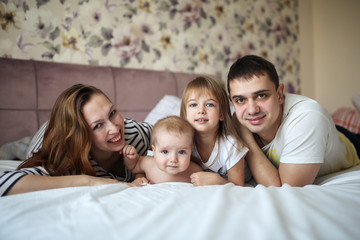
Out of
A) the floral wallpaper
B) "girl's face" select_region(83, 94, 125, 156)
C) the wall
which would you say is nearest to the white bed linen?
"girl's face" select_region(83, 94, 125, 156)

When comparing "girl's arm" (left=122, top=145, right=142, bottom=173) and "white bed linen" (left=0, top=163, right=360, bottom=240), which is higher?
"white bed linen" (left=0, top=163, right=360, bottom=240)

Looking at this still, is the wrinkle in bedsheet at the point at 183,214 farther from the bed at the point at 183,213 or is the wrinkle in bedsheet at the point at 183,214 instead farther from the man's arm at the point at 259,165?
the man's arm at the point at 259,165

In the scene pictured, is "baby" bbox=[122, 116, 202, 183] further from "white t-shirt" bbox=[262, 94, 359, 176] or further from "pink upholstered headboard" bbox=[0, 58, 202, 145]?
"pink upholstered headboard" bbox=[0, 58, 202, 145]

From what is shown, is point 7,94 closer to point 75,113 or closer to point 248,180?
point 75,113

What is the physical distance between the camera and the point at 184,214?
24.5 inches

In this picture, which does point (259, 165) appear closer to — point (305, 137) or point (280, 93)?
point (305, 137)

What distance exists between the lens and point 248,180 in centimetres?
146

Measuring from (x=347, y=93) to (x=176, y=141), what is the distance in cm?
354

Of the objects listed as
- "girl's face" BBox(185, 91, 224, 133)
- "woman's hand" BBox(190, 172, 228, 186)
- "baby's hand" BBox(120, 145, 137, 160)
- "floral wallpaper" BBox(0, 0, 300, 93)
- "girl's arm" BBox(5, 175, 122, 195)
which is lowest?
"woman's hand" BBox(190, 172, 228, 186)

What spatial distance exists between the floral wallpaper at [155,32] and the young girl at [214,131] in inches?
52.3

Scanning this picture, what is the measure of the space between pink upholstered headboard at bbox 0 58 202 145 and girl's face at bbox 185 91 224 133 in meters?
1.05

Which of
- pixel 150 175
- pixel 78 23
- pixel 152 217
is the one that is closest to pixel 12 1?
pixel 78 23

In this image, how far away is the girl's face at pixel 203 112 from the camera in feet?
4.22

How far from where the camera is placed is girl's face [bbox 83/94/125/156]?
113 cm
